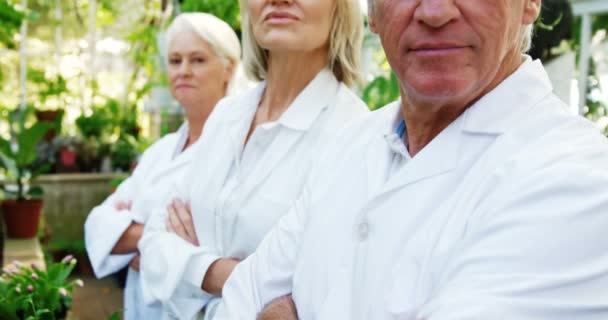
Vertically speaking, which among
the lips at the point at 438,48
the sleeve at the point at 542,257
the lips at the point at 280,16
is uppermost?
the lips at the point at 438,48

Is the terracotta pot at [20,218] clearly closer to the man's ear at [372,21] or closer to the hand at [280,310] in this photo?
the hand at [280,310]

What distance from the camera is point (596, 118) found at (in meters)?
2.66

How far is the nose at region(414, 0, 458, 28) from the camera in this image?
0.96 m

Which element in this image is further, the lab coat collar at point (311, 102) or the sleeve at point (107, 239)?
the sleeve at point (107, 239)

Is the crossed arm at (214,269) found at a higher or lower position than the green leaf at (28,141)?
higher

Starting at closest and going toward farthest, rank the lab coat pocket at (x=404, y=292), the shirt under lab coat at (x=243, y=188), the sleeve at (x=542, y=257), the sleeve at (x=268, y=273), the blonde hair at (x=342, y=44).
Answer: the sleeve at (x=542, y=257), the lab coat pocket at (x=404, y=292), the sleeve at (x=268, y=273), the shirt under lab coat at (x=243, y=188), the blonde hair at (x=342, y=44)

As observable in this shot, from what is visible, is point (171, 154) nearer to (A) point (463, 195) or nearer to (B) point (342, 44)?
(B) point (342, 44)

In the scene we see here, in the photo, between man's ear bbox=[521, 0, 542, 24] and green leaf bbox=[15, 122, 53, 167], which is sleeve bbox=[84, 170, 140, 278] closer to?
man's ear bbox=[521, 0, 542, 24]

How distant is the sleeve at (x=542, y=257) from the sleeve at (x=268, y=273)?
488mm

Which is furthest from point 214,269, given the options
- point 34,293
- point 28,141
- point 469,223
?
point 28,141

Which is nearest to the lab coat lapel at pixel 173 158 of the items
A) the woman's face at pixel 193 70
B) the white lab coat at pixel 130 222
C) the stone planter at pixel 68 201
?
the white lab coat at pixel 130 222

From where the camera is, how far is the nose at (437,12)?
96 cm

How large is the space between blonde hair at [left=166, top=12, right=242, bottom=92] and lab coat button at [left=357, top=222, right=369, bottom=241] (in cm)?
147

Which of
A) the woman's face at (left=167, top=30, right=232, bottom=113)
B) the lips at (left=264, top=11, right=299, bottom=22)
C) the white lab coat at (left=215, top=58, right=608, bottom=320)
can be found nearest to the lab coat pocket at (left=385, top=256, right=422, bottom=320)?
the white lab coat at (left=215, top=58, right=608, bottom=320)
